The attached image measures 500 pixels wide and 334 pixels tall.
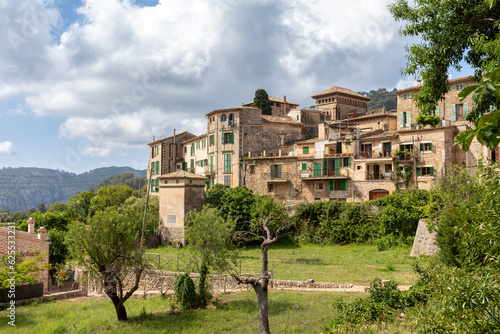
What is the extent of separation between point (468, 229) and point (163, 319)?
44.3 ft

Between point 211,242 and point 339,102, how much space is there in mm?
44940

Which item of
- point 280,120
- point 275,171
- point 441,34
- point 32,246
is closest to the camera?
point 441,34

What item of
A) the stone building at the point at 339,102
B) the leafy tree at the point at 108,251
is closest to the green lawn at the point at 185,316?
the leafy tree at the point at 108,251

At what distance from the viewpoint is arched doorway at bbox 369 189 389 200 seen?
120 ft

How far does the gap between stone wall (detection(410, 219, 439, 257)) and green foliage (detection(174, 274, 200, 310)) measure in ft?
53.1

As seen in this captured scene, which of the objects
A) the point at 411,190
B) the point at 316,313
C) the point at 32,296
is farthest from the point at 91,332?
the point at 411,190

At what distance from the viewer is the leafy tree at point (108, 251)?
16.7 m

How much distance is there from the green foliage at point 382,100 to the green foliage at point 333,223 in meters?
71.5

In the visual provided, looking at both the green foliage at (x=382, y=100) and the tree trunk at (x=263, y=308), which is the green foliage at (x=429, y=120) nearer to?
the tree trunk at (x=263, y=308)

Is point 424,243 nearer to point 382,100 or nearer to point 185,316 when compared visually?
point 185,316

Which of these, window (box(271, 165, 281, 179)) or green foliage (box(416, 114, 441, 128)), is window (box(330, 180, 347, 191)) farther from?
green foliage (box(416, 114, 441, 128))

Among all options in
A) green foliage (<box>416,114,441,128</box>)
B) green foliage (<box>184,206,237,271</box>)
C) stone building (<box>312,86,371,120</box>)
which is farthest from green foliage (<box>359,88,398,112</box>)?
green foliage (<box>184,206,237,271</box>)

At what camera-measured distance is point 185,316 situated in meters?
16.7

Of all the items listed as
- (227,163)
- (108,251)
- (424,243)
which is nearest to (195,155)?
(227,163)
